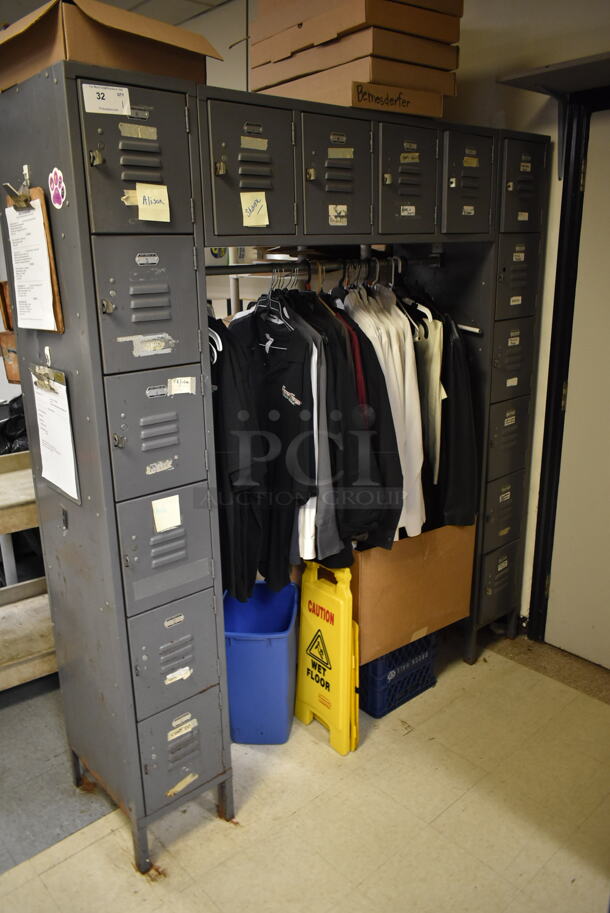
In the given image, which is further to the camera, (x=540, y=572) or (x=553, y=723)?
(x=540, y=572)

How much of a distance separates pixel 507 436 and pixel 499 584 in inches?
26.5

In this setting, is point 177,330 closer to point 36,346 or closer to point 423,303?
point 36,346

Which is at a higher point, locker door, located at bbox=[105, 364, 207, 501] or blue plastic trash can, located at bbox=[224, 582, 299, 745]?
locker door, located at bbox=[105, 364, 207, 501]

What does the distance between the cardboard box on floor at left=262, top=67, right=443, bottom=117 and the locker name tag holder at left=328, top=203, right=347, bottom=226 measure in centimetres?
29

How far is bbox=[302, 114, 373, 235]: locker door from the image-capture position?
1984mm

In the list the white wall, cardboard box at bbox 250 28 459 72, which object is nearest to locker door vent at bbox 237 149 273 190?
cardboard box at bbox 250 28 459 72

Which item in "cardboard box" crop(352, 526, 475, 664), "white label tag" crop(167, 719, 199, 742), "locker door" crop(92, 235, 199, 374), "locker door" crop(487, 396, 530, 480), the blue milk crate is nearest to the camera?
"locker door" crop(92, 235, 199, 374)

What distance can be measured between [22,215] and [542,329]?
207cm

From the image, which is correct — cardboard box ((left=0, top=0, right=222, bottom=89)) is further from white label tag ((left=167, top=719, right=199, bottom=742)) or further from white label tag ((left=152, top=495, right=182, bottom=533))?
white label tag ((left=167, top=719, right=199, bottom=742))

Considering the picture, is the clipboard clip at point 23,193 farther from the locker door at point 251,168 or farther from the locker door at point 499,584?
the locker door at point 499,584

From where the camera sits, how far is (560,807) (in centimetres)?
225

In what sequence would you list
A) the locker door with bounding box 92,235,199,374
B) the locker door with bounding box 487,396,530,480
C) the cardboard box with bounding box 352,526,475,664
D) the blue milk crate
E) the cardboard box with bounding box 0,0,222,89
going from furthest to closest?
the locker door with bounding box 487,396,530,480 < the blue milk crate < the cardboard box with bounding box 352,526,475,664 < the locker door with bounding box 92,235,199,374 < the cardboard box with bounding box 0,0,222,89

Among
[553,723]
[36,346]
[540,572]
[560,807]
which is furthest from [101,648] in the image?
[540,572]

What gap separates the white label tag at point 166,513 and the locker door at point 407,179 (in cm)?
111
